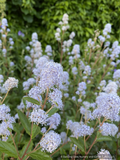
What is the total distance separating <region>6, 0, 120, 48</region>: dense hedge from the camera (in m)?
4.89

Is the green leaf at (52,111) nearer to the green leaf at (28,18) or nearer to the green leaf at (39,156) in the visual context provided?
the green leaf at (39,156)

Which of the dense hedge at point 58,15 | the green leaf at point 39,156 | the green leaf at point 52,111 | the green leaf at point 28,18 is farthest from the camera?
the green leaf at point 28,18

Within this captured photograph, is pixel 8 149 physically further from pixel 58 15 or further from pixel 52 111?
pixel 58 15

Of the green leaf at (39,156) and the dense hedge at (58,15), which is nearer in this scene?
the green leaf at (39,156)

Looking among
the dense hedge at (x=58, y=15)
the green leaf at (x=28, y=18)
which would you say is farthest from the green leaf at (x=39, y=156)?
the green leaf at (x=28, y=18)

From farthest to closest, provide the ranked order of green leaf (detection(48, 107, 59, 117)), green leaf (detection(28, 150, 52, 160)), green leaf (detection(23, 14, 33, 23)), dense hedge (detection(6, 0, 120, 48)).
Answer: green leaf (detection(23, 14, 33, 23))
dense hedge (detection(6, 0, 120, 48))
green leaf (detection(48, 107, 59, 117))
green leaf (detection(28, 150, 52, 160))

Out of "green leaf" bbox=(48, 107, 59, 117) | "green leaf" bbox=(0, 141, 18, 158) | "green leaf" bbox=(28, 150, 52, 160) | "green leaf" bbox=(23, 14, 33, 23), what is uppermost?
"green leaf" bbox=(23, 14, 33, 23)

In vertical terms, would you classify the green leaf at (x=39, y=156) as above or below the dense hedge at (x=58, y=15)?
below

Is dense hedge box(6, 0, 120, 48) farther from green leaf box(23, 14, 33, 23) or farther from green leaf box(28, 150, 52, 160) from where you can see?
green leaf box(28, 150, 52, 160)

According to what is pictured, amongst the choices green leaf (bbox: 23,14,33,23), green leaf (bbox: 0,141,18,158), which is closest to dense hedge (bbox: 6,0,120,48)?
green leaf (bbox: 23,14,33,23)

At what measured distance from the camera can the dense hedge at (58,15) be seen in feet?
16.1

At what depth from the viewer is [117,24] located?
18.9 ft

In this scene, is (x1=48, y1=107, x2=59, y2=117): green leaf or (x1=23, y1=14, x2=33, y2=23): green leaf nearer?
(x1=48, y1=107, x2=59, y2=117): green leaf

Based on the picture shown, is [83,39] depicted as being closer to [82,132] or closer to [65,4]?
[65,4]
